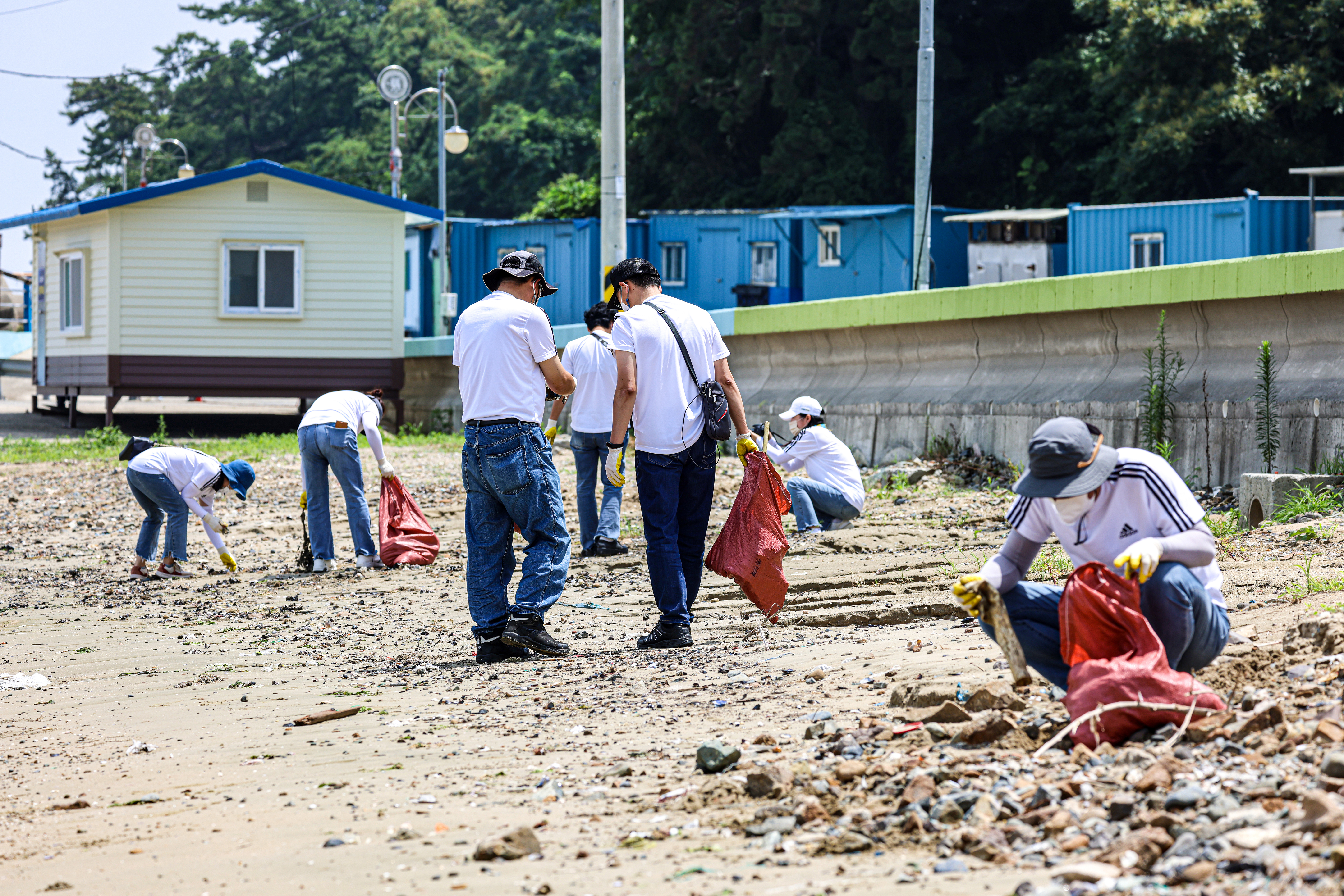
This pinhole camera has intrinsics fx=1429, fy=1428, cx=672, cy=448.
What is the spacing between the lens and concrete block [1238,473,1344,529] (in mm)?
8406

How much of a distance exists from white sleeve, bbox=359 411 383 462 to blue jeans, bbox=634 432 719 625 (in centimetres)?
306

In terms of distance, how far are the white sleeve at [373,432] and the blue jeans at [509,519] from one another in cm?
280

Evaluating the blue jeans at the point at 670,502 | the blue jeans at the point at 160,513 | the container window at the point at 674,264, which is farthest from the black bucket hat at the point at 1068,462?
the container window at the point at 674,264

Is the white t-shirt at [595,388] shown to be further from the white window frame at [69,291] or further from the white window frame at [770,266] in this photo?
the white window frame at [770,266]

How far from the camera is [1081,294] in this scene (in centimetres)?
1146

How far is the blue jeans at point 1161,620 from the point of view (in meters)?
4.27

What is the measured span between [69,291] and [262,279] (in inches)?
152

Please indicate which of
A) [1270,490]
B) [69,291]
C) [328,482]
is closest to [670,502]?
[328,482]

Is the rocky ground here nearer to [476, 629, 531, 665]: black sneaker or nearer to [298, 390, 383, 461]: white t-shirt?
[476, 629, 531, 665]: black sneaker

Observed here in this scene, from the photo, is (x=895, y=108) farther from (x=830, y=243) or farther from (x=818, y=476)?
(x=818, y=476)

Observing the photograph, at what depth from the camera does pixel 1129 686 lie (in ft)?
13.4

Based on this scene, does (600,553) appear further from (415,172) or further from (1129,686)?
(415,172)

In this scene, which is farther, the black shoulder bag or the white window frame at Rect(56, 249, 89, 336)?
the white window frame at Rect(56, 249, 89, 336)

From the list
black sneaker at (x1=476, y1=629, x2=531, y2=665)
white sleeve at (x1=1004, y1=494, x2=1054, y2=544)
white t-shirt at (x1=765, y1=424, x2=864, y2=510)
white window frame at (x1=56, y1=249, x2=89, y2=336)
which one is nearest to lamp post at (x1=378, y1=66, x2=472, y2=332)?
white window frame at (x1=56, y1=249, x2=89, y2=336)
